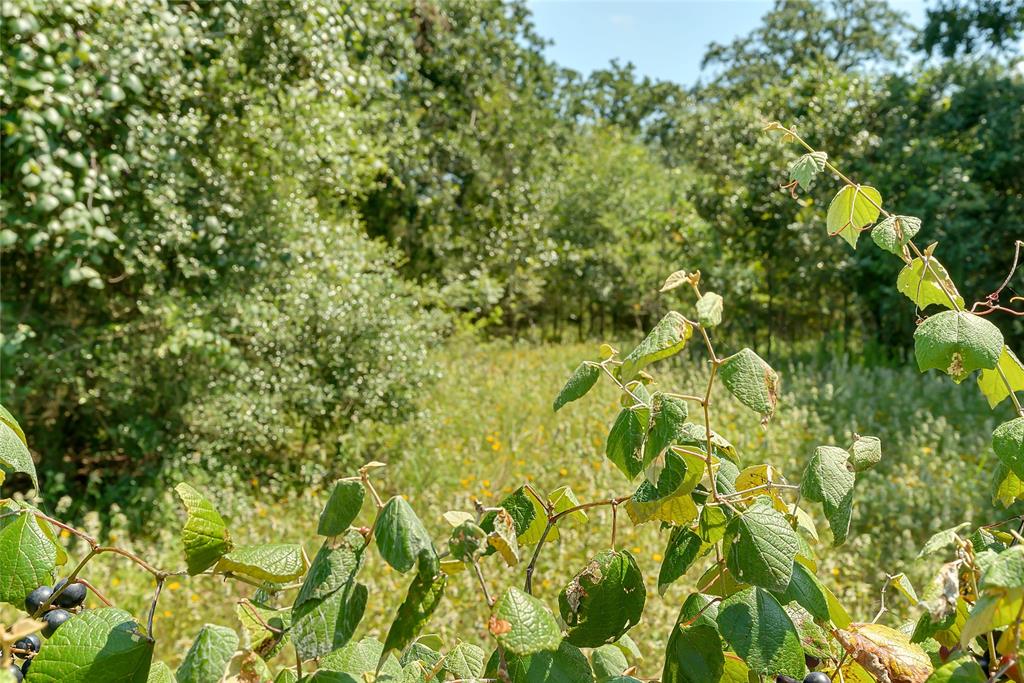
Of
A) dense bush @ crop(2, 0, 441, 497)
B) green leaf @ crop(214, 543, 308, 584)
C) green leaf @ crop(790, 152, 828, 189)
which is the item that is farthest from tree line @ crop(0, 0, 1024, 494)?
green leaf @ crop(214, 543, 308, 584)

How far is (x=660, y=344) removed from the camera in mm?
607

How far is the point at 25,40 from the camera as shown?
3.04m

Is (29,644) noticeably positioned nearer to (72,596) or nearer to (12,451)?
(72,596)

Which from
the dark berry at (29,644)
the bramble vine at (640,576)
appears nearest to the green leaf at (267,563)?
the bramble vine at (640,576)

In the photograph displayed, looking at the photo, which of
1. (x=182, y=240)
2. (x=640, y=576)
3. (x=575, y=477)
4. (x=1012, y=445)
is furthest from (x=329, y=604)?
(x=575, y=477)

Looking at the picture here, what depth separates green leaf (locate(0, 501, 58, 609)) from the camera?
0.56 m

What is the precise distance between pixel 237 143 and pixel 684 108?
78.4 feet

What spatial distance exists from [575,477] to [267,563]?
12.4 ft

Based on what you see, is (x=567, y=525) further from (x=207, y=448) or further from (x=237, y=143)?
(x=237, y=143)

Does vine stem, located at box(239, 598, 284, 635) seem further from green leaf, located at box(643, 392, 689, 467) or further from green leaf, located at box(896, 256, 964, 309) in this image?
green leaf, located at box(896, 256, 964, 309)

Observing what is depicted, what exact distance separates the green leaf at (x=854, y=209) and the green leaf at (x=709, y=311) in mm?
255

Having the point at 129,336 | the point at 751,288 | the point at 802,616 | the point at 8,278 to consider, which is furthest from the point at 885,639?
the point at 751,288

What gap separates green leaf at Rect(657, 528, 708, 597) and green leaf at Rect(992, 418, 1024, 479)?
29 cm

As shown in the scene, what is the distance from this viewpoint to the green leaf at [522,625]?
1.70 feet
